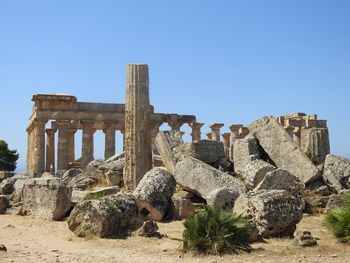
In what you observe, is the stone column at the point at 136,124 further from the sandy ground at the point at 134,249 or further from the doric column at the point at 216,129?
the doric column at the point at 216,129

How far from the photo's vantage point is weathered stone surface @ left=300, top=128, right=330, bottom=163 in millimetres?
16938

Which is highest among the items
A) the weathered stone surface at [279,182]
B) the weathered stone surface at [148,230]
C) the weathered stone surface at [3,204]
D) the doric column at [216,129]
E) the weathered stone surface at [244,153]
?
the doric column at [216,129]

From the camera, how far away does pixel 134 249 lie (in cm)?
873

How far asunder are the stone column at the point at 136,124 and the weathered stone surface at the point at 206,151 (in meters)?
1.37

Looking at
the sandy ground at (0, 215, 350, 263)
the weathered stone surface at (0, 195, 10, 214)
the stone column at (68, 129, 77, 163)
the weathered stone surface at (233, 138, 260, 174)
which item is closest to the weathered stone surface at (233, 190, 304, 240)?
the sandy ground at (0, 215, 350, 263)

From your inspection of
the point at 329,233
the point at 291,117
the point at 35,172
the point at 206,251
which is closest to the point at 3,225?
the point at 206,251

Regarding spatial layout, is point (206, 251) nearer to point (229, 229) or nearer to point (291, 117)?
point (229, 229)

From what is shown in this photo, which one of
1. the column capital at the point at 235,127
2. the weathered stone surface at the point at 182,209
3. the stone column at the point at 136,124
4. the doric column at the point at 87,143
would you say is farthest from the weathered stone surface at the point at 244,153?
the column capital at the point at 235,127

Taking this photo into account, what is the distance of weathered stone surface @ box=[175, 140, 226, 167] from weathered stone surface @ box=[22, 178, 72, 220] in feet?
13.7

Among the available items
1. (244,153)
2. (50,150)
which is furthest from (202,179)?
(50,150)

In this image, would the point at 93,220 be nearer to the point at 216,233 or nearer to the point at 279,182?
the point at 216,233

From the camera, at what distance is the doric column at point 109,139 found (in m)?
32.1

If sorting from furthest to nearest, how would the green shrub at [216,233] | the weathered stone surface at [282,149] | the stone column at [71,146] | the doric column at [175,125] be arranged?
1. the stone column at [71,146]
2. the doric column at [175,125]
3. the weathered stone surface at [282,149]
4. the green shrub at [216,233]

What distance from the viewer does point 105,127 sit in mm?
32312
